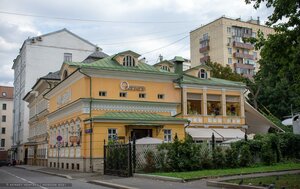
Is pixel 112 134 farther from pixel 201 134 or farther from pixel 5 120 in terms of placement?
pixel 5 120

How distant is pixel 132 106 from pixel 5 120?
8073 centimetres

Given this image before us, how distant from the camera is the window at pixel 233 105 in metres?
39.5

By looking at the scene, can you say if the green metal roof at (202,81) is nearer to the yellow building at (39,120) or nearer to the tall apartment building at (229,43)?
the yellow building at (39,120)

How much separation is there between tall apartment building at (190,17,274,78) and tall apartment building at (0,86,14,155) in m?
51.9

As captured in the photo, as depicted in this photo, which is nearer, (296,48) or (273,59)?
(296,48)

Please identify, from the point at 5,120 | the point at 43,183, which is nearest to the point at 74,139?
the point at 43,183

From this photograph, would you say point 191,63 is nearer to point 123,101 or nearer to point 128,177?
point 123,101

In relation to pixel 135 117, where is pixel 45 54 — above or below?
above

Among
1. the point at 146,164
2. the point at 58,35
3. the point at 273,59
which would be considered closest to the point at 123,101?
the point at 146,164

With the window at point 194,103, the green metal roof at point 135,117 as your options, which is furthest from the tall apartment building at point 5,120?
the green metal roof at point 135,117

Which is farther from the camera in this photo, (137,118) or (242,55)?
(242,55)

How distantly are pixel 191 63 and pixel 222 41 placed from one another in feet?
39.8

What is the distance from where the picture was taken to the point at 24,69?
71062 mm

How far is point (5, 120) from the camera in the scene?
106 meters
